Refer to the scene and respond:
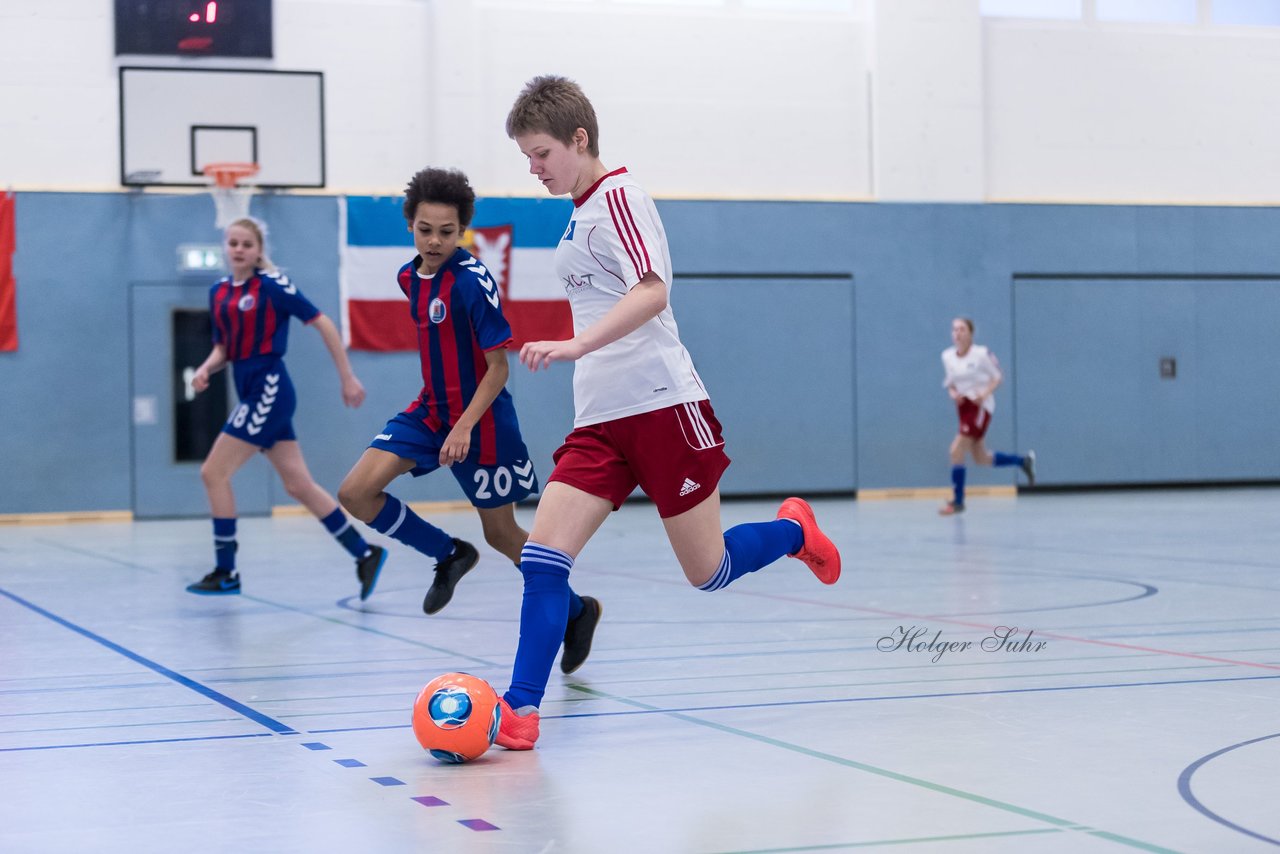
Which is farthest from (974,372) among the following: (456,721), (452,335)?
(456,721)

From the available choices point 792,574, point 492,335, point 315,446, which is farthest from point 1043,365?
point 492,335

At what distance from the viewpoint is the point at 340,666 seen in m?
5.27

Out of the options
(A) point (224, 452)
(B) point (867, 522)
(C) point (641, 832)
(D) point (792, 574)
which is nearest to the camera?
(C) point (641, 832)

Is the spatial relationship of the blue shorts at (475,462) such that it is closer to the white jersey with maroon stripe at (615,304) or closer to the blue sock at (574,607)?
the blue sock at (574,607)

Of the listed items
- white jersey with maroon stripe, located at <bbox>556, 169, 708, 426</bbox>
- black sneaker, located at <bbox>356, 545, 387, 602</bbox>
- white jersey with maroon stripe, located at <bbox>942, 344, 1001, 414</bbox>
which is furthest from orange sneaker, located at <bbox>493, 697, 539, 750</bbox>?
white jersey with maroon stripe, located at <bbox>942, 344, 1001, 414</bbox>

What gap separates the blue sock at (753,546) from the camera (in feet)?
14.1

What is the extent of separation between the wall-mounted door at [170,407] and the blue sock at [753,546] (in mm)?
11620

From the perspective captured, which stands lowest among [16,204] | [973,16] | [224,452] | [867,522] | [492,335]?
[867,522]

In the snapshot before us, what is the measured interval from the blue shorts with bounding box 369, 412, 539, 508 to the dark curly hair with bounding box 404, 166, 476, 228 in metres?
0.78

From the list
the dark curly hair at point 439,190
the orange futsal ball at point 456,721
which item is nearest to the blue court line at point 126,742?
the orange futsal ball at point 456,721

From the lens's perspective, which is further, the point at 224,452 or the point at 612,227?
the point at 224,452

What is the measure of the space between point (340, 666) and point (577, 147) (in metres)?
2.17

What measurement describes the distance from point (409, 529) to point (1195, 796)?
11.6 feet

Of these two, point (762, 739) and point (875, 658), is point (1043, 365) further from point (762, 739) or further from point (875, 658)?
point (762, 739)
